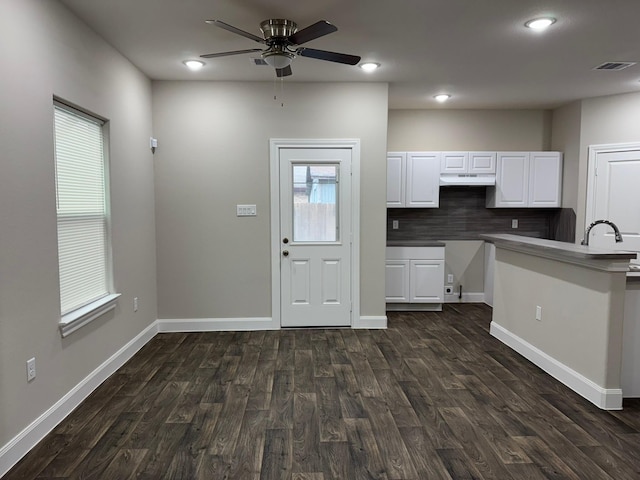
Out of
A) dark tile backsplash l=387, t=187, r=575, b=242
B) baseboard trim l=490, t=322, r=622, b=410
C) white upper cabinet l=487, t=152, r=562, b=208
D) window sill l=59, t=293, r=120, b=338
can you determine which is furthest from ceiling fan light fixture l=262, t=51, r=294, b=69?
white upper cabinet l=487, t=152, r=562, b=208

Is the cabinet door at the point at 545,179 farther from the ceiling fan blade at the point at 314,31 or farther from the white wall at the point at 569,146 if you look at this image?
the ceiling fan blade at the point at 314,31

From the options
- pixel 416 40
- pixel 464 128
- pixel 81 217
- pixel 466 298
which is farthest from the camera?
pixel 466 298

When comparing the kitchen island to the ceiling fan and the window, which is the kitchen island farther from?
the window

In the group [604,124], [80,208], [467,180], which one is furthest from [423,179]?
→ [80,208]

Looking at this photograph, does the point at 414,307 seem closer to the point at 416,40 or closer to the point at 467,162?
the point at 467,162

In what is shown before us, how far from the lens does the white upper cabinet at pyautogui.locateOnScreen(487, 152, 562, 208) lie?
557cm

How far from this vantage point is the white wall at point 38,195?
88.4 inches

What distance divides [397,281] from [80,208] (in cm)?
369

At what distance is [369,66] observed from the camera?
4.00 m

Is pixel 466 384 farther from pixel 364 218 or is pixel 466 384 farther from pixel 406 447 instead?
pixel 364 218

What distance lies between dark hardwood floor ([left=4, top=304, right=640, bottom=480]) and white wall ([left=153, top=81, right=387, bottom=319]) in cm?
79

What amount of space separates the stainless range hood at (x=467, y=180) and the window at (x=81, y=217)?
4.01 metres

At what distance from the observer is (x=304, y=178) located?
15.2 feet

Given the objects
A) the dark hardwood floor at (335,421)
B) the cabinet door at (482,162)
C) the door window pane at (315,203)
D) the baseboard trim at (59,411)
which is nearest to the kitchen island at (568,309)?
the dark hardwood floor at (335,421)
